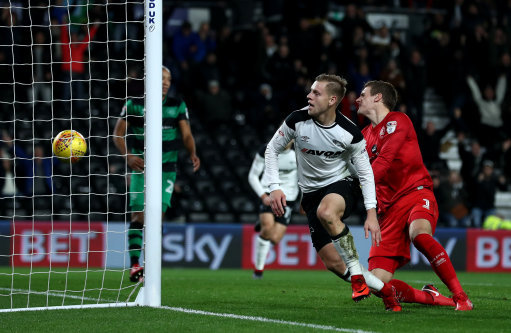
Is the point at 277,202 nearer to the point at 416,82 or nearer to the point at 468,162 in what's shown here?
the point at 468,162

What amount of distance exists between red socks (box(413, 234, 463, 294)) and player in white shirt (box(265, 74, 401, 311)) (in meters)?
0.43

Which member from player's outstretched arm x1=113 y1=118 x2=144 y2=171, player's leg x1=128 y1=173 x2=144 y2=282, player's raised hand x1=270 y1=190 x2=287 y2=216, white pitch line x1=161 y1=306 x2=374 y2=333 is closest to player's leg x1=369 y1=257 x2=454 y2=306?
player's raised hand x1=270 y1=190 x2=287 y2=216

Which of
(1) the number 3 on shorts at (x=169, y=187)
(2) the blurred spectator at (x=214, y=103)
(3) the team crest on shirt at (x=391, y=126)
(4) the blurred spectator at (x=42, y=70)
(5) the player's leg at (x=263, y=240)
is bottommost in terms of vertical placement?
(5) the player's leg at (x=263, y=240)

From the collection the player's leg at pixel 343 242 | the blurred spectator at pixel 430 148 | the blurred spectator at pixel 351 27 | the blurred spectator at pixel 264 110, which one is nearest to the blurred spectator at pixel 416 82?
the blurred spectator at pixel 430 148

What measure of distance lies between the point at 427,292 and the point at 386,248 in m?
0.50

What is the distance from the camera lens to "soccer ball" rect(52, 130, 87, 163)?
842 centimetres

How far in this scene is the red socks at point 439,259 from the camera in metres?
7.61

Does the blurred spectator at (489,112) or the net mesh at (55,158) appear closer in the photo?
the net mesh at (55,158)

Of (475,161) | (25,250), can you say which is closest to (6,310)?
(25,250)

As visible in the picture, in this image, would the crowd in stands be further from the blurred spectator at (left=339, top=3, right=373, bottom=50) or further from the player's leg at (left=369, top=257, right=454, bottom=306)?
→ the player's leg at (left=369, top=257, right=454, bottom=306)

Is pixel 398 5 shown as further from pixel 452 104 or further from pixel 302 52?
pixel 302 52

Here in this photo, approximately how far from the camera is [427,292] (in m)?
7.93

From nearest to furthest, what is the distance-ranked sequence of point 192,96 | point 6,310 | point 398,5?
1. point 6,310
2. point 192,96
3. point 398,5

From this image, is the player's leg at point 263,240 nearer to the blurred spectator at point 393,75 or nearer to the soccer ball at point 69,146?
the soccer ball at point 69,146
